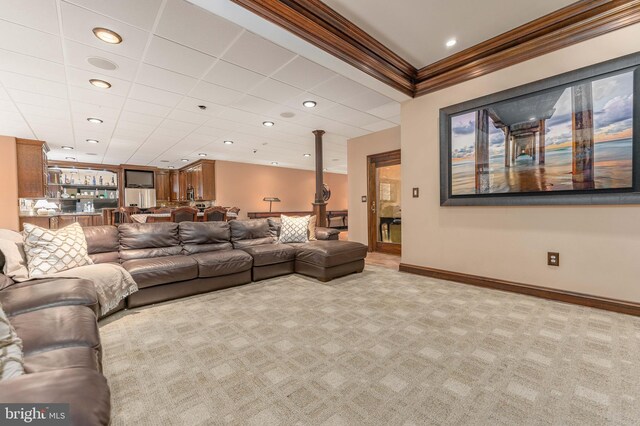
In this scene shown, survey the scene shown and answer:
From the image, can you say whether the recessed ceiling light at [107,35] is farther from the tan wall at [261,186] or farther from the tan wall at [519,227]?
the tan wall at [261,186]

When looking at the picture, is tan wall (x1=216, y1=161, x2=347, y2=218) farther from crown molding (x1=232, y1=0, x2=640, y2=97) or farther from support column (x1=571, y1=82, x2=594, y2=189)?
support column (x1=571, y1=82, x2=594, y2=189)

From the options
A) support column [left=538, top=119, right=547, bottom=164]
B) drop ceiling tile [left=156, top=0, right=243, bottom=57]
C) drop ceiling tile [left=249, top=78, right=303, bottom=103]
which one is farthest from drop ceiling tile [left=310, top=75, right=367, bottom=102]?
support column [left=538, top=119, right=547, bottom=164]

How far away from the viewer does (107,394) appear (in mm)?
872

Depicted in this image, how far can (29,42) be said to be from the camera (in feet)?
8.70

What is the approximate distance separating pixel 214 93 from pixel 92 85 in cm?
150

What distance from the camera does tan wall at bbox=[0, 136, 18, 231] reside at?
576cm

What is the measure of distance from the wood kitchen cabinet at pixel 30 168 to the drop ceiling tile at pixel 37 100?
9.50ft

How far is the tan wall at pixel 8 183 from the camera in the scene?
5.76m

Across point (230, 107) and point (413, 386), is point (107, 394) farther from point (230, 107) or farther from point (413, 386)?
point (230, 107)

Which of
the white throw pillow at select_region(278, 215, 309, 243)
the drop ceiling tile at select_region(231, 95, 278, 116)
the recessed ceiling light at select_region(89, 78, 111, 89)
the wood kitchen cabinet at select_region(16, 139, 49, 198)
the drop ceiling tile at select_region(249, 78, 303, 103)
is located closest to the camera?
the recessed ceiling light at select_region(89, 78, 111, 89)

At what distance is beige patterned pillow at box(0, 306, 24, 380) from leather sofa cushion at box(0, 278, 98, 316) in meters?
0.74

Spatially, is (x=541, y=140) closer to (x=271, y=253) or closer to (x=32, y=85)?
(x=271, y=253)

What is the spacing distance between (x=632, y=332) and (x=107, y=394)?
11.0 feet

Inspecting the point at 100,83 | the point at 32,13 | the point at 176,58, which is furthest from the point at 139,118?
the point at 32,13
